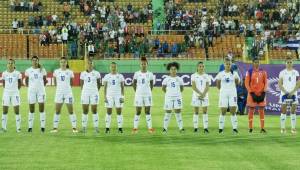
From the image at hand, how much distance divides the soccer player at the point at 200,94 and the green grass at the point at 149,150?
1.97ft

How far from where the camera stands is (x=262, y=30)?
56844 millimetres

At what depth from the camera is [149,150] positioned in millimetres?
19375

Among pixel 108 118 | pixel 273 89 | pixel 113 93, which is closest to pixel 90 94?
pixel 113 93

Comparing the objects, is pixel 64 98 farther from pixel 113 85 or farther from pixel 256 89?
pixel 256 89

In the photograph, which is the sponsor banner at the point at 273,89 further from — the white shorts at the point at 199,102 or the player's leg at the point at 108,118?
the player's leg at the point at 108,118

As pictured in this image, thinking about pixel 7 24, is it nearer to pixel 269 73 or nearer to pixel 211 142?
pixel 269 73

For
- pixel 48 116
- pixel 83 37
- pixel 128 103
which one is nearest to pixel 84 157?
pixel 48 116

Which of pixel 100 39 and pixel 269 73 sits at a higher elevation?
pixel 100 39

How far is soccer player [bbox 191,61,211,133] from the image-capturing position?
2402 centimetres

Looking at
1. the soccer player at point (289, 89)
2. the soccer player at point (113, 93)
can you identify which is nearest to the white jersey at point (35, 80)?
the soccer player at point (113, 93)

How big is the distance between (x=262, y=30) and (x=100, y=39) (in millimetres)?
12521

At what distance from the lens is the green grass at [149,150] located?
16906mm

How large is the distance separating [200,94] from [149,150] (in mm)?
5171

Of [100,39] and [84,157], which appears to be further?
[100,39]
